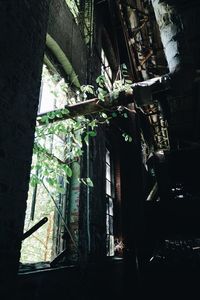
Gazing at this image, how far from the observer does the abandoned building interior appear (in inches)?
94.5

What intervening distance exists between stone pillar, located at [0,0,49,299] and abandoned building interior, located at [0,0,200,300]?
0.01 m

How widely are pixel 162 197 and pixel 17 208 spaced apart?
6677 millimetres

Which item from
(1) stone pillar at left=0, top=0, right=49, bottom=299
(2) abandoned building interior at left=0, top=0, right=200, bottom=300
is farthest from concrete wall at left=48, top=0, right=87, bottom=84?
(1) stone pillar at left=0, top=0, right=49, bottom=299

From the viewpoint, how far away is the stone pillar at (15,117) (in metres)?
2.11

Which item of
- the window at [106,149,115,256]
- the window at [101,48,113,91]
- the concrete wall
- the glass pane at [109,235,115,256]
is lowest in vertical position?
the glass pane at [109,235,115,256]

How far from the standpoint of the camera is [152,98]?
4.09 meters

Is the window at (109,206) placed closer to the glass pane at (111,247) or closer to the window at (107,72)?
the glass pane at (111,247)

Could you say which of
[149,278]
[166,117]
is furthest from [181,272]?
[166,117]

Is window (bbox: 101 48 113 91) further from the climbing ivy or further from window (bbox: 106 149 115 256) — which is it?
the climbing ivy

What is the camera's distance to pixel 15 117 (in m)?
2.34

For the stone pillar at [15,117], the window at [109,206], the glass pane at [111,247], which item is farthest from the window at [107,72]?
the stone pillar at [15,117]

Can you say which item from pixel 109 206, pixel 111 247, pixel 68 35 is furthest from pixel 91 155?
pixel 111 247

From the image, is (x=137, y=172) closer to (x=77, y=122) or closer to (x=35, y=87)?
(x=77, y=122)

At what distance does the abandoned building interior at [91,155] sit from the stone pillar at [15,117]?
0.01m
